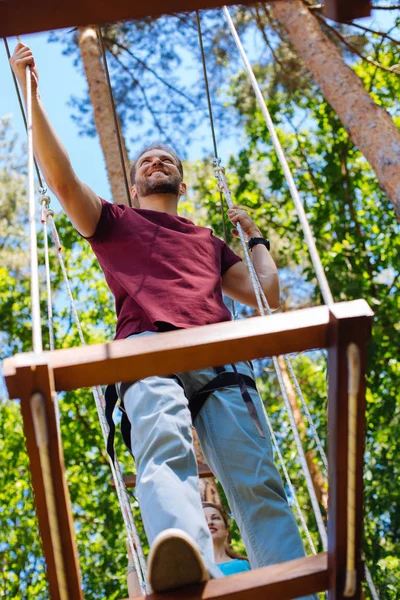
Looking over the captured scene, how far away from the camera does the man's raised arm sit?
74.6 inches

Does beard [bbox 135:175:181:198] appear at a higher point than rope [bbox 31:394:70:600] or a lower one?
higher

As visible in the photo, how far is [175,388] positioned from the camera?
179 centimetres

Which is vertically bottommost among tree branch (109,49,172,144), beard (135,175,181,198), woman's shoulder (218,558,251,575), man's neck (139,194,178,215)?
woman's shoulder (218,558,251,575)

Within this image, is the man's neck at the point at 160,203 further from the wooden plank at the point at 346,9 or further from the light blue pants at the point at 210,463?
the wooden plank at the point at 346,9

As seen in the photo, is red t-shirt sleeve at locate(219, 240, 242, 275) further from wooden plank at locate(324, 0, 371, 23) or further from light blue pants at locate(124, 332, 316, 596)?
wooden plank at locate(324, 0, 371, 23)

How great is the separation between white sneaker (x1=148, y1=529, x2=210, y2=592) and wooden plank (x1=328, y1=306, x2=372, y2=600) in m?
0.24

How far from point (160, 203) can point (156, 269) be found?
37cm

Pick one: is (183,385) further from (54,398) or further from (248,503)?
(54,398)

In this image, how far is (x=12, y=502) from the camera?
21.4 ft

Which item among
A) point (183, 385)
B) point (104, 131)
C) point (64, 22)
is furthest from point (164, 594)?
point (104, 131)

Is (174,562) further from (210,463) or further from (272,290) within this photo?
(272,290)

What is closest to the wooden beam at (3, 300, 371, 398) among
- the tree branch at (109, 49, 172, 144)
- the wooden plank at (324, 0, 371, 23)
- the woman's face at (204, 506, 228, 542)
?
the wooden plank at (324, 0, 371, 23)

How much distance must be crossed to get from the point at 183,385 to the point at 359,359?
0.77 m

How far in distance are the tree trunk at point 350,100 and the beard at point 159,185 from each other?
1.87m
